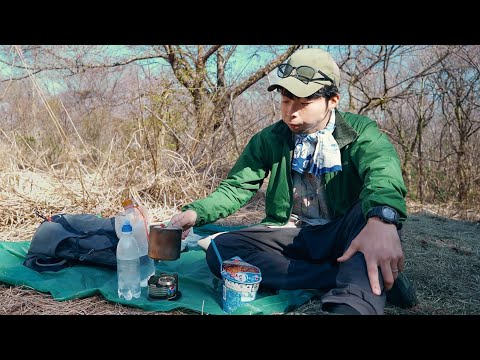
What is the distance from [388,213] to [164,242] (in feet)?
3.51

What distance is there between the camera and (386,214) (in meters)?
1.65

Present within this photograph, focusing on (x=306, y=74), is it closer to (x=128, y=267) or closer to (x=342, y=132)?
(x=342, y=132)

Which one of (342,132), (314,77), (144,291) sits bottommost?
(144,291)

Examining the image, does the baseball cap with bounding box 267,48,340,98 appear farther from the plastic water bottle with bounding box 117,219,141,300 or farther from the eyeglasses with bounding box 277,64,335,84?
the plastic water bottle with bounding box 117,219,141,300

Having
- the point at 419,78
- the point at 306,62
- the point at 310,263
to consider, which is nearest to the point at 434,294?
the point at 310,263

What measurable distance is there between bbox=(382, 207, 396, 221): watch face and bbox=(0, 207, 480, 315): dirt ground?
2.13 feet

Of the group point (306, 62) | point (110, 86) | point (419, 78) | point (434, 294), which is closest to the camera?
point (306, 62)

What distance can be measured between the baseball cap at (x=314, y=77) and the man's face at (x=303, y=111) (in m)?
0.07

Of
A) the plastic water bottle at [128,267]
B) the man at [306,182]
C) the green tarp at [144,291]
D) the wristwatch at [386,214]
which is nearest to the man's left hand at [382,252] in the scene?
the wristwatch at [386,214]

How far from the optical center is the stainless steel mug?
2.03 m

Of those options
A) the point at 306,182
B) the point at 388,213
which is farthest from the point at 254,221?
the point at 388,213
